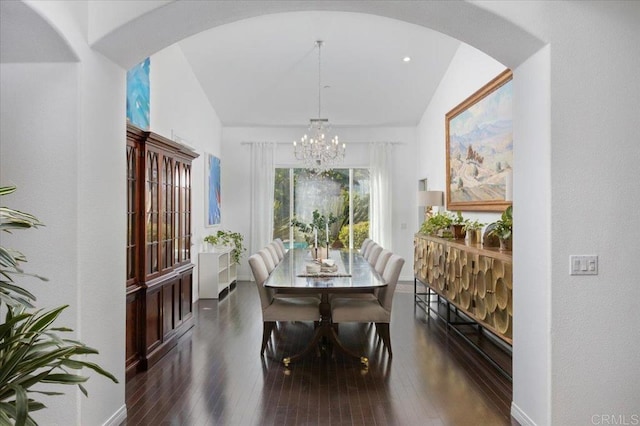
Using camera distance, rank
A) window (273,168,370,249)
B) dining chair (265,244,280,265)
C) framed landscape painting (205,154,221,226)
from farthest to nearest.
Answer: window (273,168,370,249)
framed landscape painting (205,154,221,226)
dining chair (265,244,280,265)

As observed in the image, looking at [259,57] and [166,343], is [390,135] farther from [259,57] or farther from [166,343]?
[166,343]

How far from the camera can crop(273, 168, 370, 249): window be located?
9.15m

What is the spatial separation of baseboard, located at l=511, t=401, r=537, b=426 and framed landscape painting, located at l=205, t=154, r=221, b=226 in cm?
570

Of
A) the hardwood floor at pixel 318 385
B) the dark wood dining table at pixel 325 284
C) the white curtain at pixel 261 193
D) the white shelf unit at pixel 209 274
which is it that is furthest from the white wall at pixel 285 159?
the dark wood dining table at pixel 325 284

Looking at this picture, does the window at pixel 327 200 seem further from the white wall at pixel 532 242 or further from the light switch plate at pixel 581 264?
the light switch plate at pixel 581 264

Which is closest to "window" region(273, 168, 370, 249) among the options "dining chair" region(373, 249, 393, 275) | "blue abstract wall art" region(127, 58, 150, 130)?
"dining chair" region(373, 249, 393, 275)

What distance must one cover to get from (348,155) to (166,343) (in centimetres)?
563

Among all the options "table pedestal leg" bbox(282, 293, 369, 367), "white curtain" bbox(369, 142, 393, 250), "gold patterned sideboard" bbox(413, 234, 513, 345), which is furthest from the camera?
"white curtain" bbox(369, 142, 393, 250)

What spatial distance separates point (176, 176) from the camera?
5039 mm

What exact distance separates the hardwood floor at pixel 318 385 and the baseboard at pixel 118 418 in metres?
0.05

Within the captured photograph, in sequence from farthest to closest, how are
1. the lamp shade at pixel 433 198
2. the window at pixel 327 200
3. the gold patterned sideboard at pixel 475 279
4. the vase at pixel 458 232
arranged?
1. the window at pixel 327 200
2. the lamp shade at pixel 433 198
3. the vase at pixel 458 232
4. the gold patterned sideboard at pixel 475 279

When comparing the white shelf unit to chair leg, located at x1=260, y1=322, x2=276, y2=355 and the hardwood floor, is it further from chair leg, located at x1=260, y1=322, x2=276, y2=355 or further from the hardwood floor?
chair leg, located at x1=260, y1=322, x2=276, y2=355

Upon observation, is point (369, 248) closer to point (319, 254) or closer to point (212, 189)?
point (319, 254)

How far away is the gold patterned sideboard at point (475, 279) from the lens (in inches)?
144
